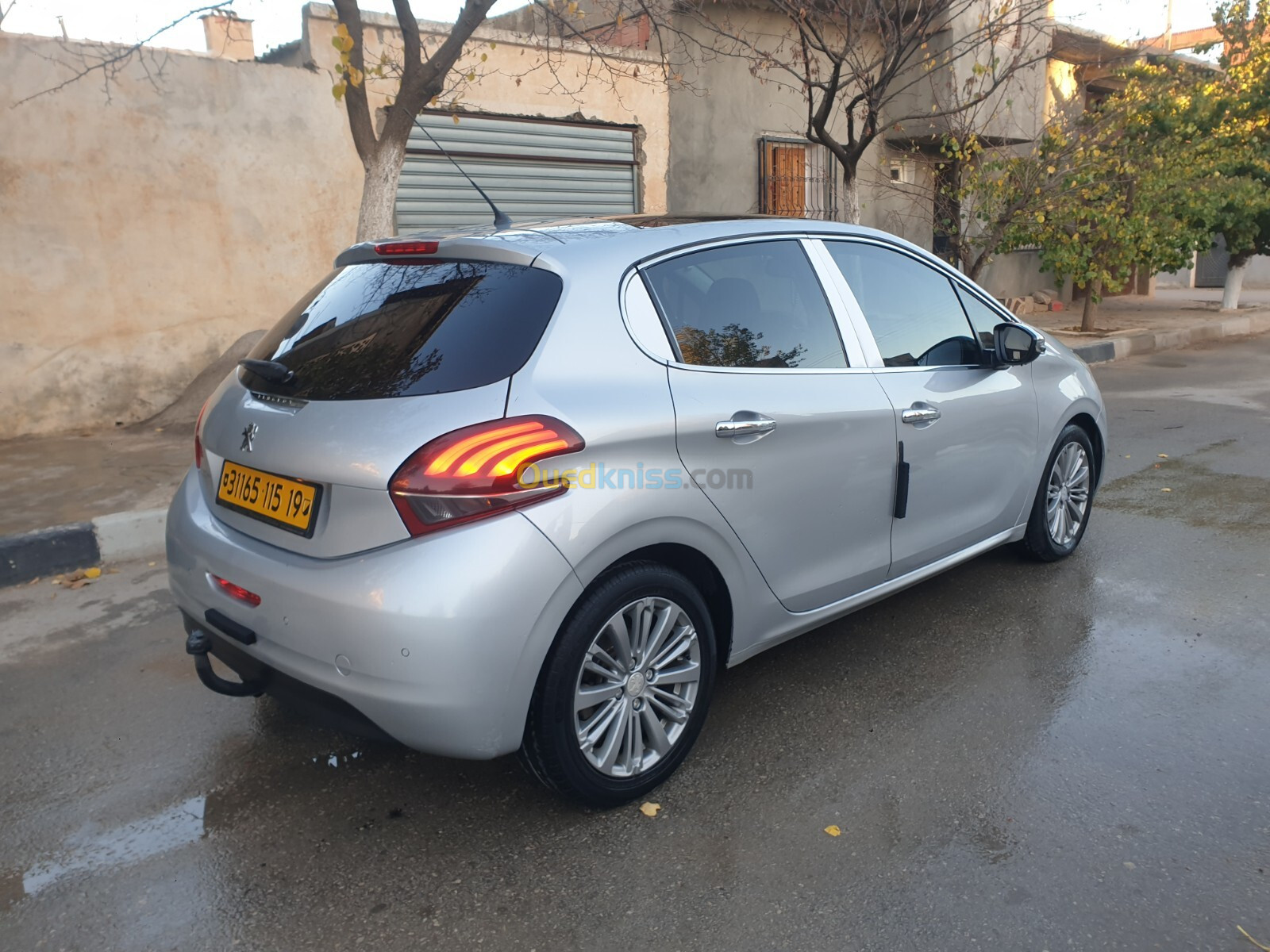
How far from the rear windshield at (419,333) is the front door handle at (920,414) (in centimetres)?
144

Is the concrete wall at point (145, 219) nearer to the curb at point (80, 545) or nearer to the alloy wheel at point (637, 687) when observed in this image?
the curb at point (80, 545)

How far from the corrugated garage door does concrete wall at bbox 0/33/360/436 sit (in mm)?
870

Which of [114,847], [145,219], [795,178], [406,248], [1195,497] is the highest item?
[795,178]

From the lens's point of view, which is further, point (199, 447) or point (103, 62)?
point (103, 62)

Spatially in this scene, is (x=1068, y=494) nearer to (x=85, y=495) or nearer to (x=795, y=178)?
(x=85, y=495)

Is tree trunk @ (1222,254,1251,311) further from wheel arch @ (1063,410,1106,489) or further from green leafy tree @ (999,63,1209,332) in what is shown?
wheel arch @ (1063,410,1106,489)

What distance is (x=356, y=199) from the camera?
365 inches

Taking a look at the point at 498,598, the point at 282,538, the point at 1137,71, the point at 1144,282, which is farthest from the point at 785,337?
the point at 1144,282

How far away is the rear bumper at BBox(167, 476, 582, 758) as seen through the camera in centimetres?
236

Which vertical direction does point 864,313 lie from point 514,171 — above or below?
below

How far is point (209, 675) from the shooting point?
9.57ft

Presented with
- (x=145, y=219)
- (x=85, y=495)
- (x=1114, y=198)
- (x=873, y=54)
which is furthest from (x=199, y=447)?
(x=873, y=54)

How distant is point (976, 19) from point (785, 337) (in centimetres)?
1341

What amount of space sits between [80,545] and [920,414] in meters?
4.26
